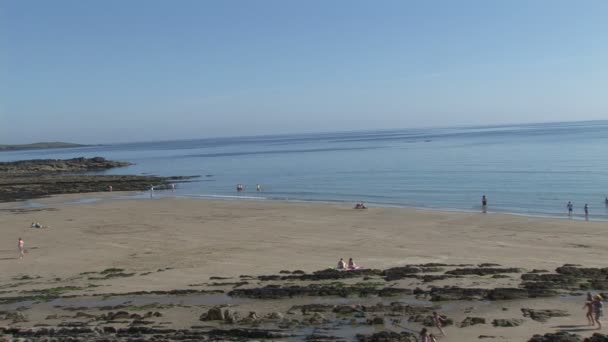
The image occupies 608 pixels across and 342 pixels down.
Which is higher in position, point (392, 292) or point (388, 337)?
point (388, 337)

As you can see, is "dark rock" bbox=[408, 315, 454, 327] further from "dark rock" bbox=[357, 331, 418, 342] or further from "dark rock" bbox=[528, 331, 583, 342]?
"dark rock" bbox=[528, 331, 583, 342]

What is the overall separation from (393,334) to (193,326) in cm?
525

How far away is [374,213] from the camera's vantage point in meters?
37.6

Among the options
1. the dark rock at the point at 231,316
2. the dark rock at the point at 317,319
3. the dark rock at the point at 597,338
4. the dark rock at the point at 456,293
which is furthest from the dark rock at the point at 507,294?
the dark rock at the point at 231,316

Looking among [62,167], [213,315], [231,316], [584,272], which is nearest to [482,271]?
[584,272]

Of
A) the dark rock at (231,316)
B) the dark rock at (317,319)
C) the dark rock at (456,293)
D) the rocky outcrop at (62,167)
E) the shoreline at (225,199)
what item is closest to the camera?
the dark rock at (317,319)

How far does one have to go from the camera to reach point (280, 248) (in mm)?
26453

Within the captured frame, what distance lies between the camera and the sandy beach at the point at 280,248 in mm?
16734

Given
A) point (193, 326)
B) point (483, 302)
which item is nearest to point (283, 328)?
point (193, 326)

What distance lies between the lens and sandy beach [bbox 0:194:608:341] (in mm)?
16734

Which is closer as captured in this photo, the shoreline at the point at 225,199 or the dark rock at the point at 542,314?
the dark rock at the point at 542,314

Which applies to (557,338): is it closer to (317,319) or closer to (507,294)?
(507,294)

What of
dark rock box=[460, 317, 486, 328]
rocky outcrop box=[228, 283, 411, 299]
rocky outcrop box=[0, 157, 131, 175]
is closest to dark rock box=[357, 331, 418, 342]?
dark rock box=[460, 317, 486, 328]

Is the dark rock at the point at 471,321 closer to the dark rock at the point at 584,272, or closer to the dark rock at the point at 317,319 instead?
the dark rock at the point at 317,319
